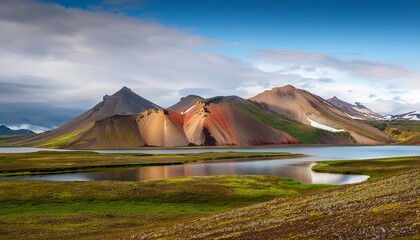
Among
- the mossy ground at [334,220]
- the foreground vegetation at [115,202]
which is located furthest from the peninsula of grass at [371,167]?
the mossy ground at [334,220]

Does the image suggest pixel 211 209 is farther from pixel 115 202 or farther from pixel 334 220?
pixel 334 220

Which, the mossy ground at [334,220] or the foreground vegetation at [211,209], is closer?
the mossy ground at [334,220]

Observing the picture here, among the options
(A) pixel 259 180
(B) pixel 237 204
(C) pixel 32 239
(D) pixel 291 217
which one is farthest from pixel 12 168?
(D) pixel 291 217

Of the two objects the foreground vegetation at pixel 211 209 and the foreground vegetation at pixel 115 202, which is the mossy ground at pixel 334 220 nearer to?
the foreground vegetation at pixel 211 209

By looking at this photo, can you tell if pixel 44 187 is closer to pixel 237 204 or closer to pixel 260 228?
pixel 237 204

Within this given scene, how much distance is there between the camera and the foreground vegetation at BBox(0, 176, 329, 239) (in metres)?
44.8

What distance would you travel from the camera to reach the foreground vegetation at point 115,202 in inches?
1763

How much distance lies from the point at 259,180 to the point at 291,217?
5469 centimetres

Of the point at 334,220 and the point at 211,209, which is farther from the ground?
the point at 334,220

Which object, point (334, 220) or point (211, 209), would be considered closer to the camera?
point (334, 220)

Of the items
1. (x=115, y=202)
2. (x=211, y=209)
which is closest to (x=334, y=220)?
(x=211, y=209)

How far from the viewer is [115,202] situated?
6612cm

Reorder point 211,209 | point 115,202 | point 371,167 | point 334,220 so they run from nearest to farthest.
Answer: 1. point 334,220
2. point 211,209
3. point 115,202
4. point 371,167

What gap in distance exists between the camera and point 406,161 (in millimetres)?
126375
